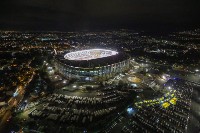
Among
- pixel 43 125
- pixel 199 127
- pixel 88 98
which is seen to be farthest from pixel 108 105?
pixel 199 127

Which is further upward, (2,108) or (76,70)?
(76,70)

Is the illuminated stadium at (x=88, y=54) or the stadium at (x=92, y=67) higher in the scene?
the illuminated stadium at (x=88, y=54)

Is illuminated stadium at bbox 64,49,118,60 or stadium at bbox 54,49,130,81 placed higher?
illuminated stadium at bbox 64,49,118,60

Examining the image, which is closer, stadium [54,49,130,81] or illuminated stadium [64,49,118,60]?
stadium [54,49,130,81]

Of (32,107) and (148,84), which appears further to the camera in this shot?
(148,84)

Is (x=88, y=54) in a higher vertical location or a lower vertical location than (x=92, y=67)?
higher

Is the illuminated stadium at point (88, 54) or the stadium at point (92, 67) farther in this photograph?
the illuminated stadium at point (88, 54)

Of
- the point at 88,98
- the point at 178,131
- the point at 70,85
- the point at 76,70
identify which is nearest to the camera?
the point at 178,131

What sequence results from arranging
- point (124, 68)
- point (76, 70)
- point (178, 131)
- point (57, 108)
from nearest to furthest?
1. point (178, 131)
2. point (57, 108)
3. point (76, 70)
4. point (124, 68)

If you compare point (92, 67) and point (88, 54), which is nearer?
point (92, 67)

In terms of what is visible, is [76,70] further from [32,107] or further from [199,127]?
[199,127]
